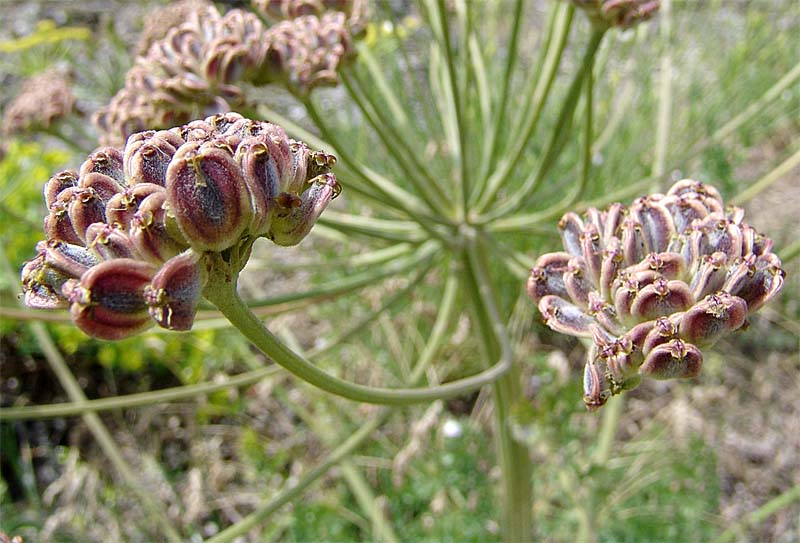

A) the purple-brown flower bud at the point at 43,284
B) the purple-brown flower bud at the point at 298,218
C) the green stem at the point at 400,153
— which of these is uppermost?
the green stem at the point at 400,153

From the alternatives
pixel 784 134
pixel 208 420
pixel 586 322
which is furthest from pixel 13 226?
pixel 784 134

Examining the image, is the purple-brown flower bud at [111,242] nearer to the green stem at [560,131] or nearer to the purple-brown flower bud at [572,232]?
the purple-brown flower bud at [572,232]

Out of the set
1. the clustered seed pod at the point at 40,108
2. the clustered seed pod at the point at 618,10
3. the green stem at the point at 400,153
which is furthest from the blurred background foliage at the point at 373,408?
the clustered seed pod at the point at 618,10

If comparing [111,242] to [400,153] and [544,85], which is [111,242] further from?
[544,85]

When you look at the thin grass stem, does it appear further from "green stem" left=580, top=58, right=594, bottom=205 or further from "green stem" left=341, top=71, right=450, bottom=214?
"green stem" left=341, top=71, right=450, bottom=214

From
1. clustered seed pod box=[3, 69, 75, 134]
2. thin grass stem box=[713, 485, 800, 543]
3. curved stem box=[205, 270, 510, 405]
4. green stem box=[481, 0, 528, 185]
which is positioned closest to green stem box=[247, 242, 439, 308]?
green stem box=[481, 0, 528, 185]

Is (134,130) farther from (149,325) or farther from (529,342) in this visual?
(529,342)

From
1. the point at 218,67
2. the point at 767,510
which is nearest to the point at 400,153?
the point at 218,67
